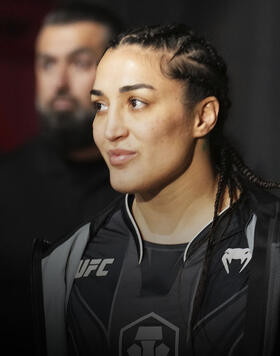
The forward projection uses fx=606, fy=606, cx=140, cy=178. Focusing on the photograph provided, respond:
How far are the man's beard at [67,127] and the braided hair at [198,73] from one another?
16.6 inches

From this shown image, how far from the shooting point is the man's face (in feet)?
4.83

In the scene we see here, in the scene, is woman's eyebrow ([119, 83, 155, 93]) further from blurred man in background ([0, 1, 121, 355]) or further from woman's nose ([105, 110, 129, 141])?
blurred man in background ([0, 1, 121, 355])

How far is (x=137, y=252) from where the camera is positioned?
111cm

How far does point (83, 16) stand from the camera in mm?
1631

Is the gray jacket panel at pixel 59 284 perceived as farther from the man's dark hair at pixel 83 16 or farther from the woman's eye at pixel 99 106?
the man's dark hair at pixel 83 16

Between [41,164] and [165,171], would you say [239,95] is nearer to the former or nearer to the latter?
[41,164]

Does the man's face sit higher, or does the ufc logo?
the man's face

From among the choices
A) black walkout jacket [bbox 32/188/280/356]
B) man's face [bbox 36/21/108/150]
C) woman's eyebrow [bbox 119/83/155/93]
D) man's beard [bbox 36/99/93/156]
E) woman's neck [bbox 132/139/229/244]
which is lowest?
black walkout jacket [bbox 32/188/280/356]

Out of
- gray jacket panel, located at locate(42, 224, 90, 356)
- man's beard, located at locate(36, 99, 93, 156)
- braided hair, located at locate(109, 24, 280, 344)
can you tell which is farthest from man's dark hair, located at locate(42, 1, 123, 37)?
gray jacket panel, located at locate(42, 224, 90, 356)

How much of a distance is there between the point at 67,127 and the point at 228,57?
0.56 m

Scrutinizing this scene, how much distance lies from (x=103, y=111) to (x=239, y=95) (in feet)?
2.60

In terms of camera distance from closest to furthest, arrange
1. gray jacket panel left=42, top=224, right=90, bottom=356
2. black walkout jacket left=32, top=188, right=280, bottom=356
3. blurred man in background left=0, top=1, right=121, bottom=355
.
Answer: black walkout jacket left=32, top=188, right=280, bottom=356, gray jacket panel left=42, top=224, right=90, bottom=356, blurred man in background left=0, top=1, right=121, bottom=355

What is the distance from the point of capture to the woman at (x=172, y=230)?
1.02m

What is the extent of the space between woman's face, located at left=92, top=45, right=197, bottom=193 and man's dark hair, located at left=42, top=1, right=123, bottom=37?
0.60m
